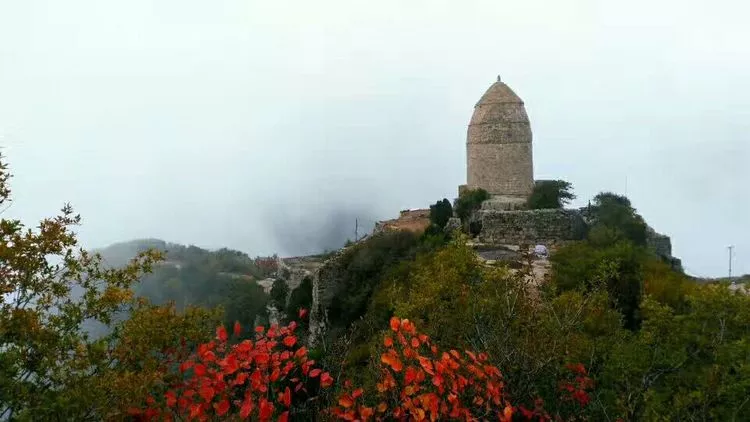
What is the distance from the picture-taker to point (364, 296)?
58.3ft

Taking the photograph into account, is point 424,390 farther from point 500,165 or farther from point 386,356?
point 500,165

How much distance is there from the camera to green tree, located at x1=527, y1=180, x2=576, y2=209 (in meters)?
23.8

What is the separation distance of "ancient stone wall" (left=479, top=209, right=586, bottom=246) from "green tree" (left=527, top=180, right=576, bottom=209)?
3262 millimetres

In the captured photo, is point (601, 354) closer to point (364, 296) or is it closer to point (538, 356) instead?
point (538, 356)

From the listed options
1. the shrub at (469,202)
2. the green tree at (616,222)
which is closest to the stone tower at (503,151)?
the shrub at (469,202)

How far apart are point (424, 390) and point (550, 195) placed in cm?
1949

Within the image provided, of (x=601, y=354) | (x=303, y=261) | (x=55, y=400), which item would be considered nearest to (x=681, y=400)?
(x=601, y=354)

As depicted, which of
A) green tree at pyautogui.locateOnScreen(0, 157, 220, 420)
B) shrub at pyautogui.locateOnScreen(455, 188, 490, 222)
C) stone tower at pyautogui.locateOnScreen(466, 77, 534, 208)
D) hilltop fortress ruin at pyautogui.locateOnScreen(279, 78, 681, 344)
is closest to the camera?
green tree at pyautogui.locateOnScreen(0, 157, 220, 420)

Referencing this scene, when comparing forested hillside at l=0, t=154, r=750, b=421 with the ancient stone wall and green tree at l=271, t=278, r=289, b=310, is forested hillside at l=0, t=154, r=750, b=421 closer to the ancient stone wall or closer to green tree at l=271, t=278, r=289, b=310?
the ancient stone wall

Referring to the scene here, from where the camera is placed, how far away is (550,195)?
79.6ft

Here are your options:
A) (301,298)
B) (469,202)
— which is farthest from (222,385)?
(469,202)

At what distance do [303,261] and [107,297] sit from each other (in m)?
25.3

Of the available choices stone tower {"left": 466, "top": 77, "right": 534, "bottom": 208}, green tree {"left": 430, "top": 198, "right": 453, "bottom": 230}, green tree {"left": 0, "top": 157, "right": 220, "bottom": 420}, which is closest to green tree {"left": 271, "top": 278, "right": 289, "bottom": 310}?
green tree {"left": 430, "top": 198, "right": 453, "bottom": 230}

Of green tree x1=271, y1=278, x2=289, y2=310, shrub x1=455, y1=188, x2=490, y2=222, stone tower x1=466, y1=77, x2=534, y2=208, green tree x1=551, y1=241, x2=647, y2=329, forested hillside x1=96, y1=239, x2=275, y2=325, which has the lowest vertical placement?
forested hillside x1=96, y1=239, x2=275, y2=325
